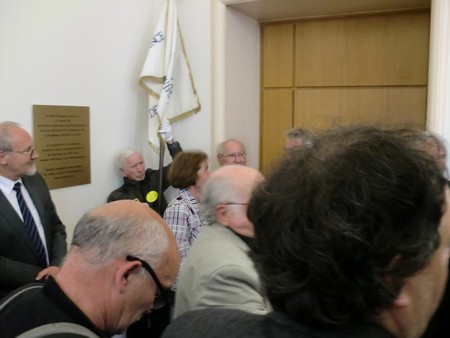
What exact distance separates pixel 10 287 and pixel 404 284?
219 cm

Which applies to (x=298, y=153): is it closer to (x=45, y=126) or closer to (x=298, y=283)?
(x=298, y=283)

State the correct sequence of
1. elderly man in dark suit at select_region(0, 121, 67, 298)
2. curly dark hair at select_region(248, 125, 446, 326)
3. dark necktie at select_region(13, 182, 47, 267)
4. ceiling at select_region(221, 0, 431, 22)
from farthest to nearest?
ceiling at select_region(221, 0, 431, 22)
dark necktie at select_region(13, 182, 47, 267)
elderly man in dark suit at select_region(0, 121, 67, 298)
curly dark hair at select_region(248, 125, 446, 326)

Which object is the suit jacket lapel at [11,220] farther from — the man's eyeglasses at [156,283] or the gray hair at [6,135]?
the man's eyeglasses at [156,283]

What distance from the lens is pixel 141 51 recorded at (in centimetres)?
393

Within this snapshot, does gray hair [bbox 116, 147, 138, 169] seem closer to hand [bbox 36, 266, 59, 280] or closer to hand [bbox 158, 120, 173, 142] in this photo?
hand [bbox 158, 120, 173, 142]

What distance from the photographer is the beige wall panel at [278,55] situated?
4.06 metres

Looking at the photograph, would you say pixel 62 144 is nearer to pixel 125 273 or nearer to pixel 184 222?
pixel 184 222

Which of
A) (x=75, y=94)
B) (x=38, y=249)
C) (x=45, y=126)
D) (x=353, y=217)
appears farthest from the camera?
(x=75, y=94)

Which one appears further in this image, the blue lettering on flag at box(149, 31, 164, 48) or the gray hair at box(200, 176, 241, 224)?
the blue lettering on flag at box(149, 31, 164, 48)

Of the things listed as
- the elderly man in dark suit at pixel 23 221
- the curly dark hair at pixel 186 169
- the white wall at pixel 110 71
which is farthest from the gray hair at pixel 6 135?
the curly dark hair at pixel 186 169

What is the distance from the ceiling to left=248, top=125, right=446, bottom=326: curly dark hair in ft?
10.1

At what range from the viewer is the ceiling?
11.4 ft

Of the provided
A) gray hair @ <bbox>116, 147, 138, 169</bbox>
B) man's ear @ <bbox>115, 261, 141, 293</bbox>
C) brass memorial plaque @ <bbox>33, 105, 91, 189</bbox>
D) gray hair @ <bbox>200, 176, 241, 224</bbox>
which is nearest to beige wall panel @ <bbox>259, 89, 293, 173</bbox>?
gray hair @ <bbox>116, 147, 138, 169</bbox>

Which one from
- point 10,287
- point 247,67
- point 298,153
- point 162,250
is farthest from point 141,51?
point 298,153
